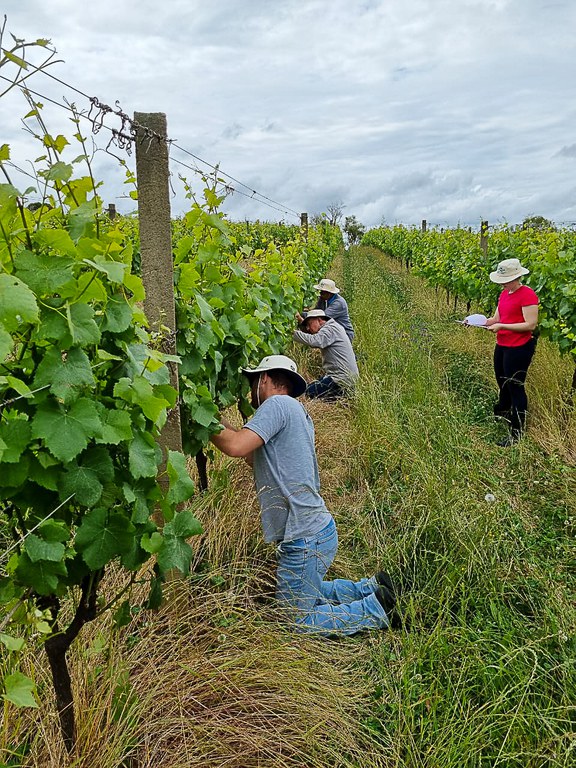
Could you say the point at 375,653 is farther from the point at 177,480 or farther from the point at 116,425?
the point at 116,425

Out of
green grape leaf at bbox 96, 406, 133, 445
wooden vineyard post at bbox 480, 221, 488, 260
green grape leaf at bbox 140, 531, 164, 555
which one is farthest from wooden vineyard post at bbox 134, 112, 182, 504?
wooden vineyard post at bbox 480, 221, 488, 260

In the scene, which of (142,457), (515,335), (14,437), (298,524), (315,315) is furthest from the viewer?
(315,315)

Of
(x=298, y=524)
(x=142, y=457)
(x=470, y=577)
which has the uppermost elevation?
(x=142, y=457)

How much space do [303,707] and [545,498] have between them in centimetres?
260

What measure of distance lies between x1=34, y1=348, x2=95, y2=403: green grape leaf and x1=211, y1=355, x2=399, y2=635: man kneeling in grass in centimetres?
149

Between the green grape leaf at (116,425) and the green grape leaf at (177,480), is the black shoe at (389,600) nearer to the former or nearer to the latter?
the green grape leaf at (177,480)

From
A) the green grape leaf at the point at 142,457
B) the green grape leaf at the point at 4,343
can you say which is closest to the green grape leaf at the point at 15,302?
the green grape leaf at the point at 4,343

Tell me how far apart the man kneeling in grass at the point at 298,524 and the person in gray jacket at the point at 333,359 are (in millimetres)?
2951

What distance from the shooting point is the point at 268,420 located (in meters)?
3.03

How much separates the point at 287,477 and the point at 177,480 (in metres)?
1.25

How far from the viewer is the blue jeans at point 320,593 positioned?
2.92 metres

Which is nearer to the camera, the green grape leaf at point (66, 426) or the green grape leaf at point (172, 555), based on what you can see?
the green grape leaf at point (66, 426)

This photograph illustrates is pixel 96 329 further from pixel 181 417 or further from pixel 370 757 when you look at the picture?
pixel 370 757

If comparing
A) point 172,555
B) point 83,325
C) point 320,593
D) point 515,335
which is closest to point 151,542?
point 172,555
